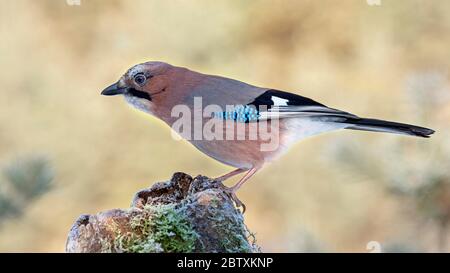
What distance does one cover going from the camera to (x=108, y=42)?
6.50 metres

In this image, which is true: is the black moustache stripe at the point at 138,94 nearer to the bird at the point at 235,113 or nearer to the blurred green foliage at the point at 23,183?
the bird at the point at 235,113

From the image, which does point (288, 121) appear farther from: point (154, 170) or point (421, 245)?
point (154, 170)

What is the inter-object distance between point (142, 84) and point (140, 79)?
0.03 m

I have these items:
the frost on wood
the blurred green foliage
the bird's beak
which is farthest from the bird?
the frost on wood

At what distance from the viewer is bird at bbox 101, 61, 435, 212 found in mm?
3211

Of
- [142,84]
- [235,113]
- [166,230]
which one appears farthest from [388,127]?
[166,230]

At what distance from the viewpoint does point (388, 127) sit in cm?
313

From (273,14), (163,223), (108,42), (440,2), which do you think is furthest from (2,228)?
(440,2)

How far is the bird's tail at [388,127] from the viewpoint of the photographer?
3.03 m

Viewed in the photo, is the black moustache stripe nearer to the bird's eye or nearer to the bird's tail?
the bird's eye

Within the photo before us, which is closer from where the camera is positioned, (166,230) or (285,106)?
(166,230)

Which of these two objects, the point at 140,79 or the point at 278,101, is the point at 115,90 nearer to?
the point at 140,79

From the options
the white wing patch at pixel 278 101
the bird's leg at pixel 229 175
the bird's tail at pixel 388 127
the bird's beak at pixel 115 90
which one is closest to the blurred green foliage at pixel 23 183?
the bird's beak at pixel 115 90

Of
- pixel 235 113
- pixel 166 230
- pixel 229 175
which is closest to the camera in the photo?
pixel 166 230
